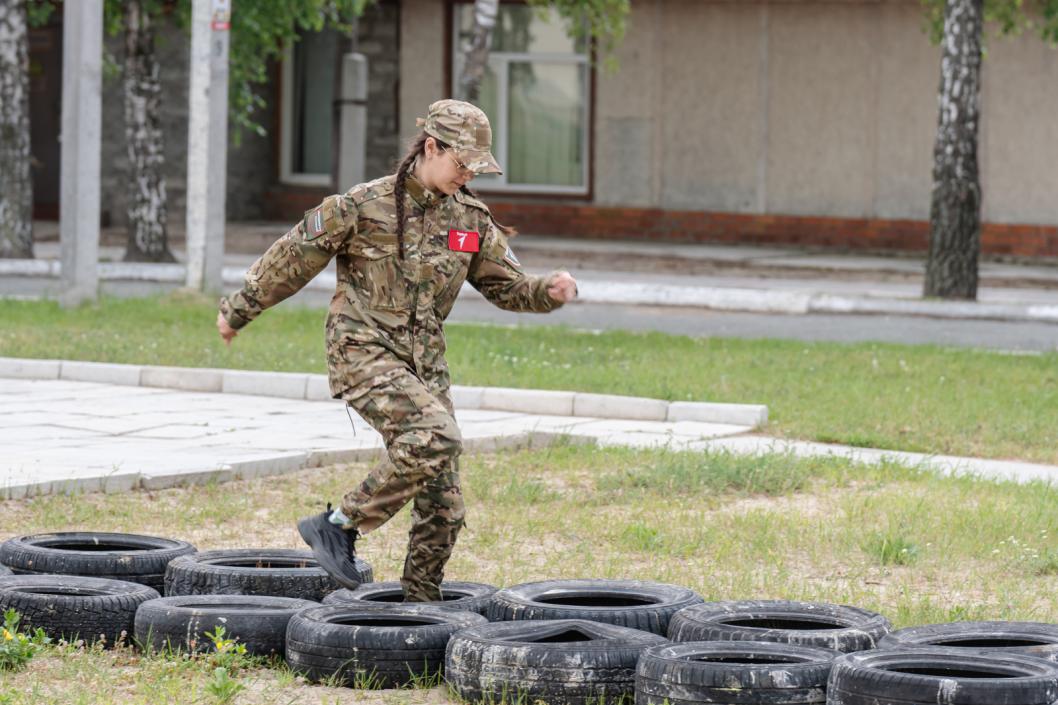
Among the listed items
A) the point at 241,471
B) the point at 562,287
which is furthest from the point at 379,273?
the point at 241,471

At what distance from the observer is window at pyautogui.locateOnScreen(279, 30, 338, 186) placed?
29.7m

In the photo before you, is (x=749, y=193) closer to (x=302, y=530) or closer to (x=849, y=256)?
(x=849, y=256)

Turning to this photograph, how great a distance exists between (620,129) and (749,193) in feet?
7.18

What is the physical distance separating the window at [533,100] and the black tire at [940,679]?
2308 centimetres

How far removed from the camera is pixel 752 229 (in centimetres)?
2683

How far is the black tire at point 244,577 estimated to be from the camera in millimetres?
6426

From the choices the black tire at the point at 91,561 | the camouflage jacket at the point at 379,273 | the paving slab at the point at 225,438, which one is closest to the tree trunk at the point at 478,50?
the paving slab at the point at 225,438

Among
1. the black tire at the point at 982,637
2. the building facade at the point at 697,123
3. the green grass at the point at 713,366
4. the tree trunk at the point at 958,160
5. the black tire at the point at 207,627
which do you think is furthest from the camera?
the building facade at the point at 697,123

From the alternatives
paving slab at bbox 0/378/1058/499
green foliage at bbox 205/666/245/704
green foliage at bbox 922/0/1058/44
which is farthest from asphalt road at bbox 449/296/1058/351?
green foliage at bbox 205/666/245/704

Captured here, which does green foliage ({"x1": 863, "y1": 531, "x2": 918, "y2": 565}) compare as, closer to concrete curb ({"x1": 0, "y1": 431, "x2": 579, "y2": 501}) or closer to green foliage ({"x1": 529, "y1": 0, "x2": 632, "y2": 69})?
concrete curb ({"x1": 0, "y1": 431, "x2": 579, "y2": 501})

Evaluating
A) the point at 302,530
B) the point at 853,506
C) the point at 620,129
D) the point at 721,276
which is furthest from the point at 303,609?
the point at 620,129

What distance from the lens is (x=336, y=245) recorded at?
613 centimetres

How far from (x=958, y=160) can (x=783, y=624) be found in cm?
1323

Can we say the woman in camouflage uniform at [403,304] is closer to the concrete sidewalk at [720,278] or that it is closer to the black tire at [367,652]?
the black tire at [367,652]
